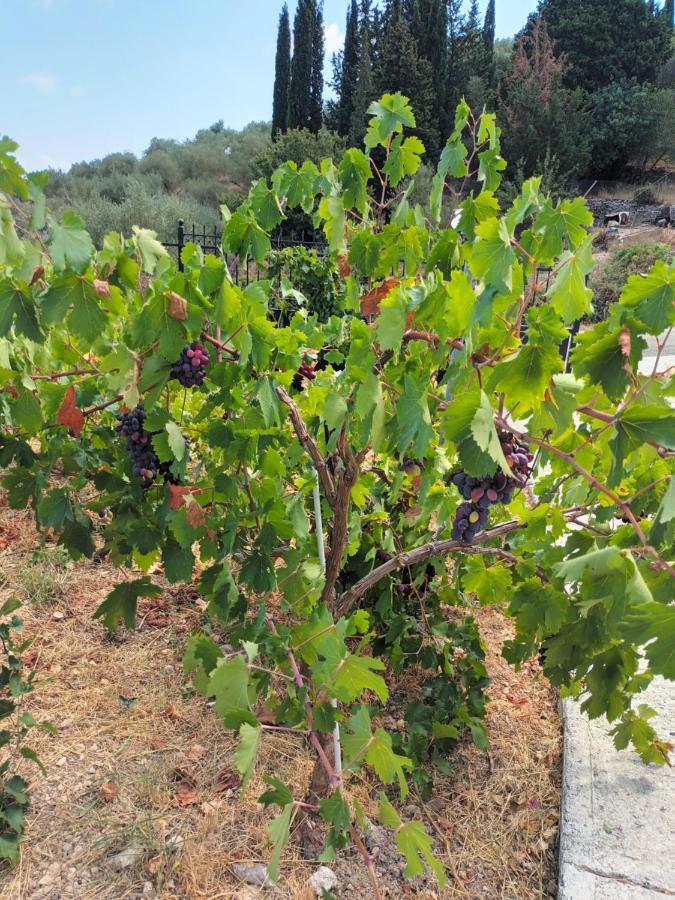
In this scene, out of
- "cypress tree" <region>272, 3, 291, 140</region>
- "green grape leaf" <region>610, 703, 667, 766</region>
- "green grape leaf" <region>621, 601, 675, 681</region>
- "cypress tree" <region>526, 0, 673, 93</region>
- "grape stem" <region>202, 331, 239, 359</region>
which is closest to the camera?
"green grape leaf" <region>621, 601, 675, 681</region>

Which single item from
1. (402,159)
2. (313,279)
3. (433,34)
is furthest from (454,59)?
(402,159)

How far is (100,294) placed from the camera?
1.16 metres

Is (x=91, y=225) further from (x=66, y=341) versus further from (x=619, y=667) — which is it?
(x=619, y=667)

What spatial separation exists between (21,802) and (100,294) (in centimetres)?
134

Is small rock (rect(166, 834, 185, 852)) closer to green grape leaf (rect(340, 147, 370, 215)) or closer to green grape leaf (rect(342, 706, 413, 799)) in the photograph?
green grape leaf (rect(342, 706, 413, 799))

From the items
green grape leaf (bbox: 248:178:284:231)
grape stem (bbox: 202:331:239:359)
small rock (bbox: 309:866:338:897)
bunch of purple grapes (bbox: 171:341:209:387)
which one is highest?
green grape leaf (bbox: 248:178:284:231)

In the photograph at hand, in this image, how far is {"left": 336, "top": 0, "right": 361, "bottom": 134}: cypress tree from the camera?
23.6m

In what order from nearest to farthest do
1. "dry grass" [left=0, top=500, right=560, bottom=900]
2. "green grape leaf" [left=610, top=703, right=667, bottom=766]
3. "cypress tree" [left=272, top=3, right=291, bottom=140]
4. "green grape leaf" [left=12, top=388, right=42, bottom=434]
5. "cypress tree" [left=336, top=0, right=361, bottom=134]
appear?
"green grape leaf" [left=12, top=388, right=42, bottom=434], "dry grass" [left=0, top=500, right=560, bottom=900], "green grape leaf" [left=610, top=703, right=667, bottom=766], "cypress tree" [left=336, top=0, right=361, bottom=134], "cypress tree" [left=272, top=3, right=291, bottom=140]

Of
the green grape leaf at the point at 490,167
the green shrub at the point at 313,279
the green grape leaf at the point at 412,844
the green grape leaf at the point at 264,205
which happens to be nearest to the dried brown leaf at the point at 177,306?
the green grape leaf at the point at 264,205

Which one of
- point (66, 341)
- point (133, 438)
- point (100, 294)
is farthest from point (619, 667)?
point (66, 341)

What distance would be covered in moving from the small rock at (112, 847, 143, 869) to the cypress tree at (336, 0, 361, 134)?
24.6 m

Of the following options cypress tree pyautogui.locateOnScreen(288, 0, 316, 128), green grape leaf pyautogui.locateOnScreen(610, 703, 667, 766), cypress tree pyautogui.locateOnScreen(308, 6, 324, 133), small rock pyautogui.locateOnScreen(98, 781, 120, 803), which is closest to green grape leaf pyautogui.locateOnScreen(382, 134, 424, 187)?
green grape leaf pyautogui.locateOnScreen(610, 703, 667, 766)

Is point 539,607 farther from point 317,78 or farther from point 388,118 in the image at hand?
point 317,78

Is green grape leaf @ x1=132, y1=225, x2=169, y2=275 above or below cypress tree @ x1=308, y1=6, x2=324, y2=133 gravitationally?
below
